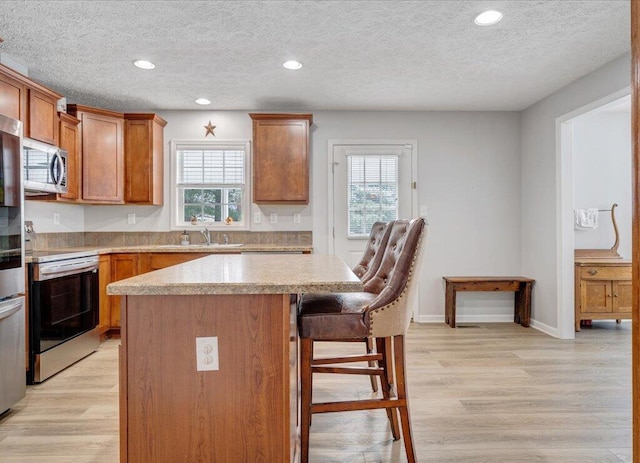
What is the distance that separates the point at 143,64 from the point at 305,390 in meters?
2.99

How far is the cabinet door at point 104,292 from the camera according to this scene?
3770mm

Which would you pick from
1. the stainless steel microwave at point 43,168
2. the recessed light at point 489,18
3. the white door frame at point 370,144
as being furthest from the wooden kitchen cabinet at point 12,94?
the recessed light at point 489,18

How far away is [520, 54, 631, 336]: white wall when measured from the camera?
3949 mm

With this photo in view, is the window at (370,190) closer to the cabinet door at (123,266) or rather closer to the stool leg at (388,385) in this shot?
the cabinet door at (123,266)

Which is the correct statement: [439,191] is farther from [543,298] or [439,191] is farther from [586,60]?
[586,60]

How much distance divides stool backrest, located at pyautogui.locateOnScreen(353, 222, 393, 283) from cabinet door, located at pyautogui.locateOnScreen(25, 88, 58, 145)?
108 inches

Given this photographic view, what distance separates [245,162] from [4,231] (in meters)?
2.68

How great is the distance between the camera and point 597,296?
419 centimetres

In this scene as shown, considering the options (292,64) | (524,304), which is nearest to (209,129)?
(292,64)

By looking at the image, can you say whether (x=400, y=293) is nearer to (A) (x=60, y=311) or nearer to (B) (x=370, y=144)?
(A) (x=60, y=311)

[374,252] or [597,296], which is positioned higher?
[374,252]

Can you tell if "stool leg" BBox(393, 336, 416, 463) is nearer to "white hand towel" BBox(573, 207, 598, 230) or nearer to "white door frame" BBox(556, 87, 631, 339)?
"white door frame" BBox(556, 87, 631, 339)

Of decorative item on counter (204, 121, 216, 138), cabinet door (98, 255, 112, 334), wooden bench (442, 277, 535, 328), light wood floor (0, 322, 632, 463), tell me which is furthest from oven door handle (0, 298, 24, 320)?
wooden bench (442, 277, 535, 328)

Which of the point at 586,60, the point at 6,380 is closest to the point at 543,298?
the point at 586,60
